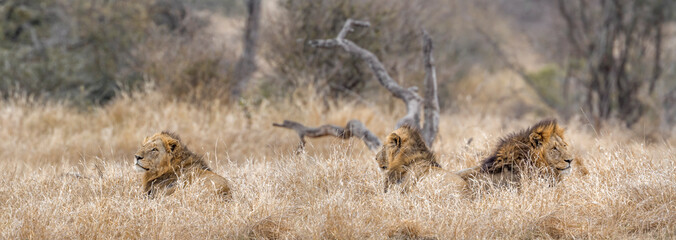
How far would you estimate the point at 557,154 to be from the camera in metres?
5.09

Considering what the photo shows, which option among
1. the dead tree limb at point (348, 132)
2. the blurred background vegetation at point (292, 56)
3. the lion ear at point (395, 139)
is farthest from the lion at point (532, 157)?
the blurred background vegetation at point (292, 56)

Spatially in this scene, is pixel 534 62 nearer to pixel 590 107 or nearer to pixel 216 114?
pixel 590 107

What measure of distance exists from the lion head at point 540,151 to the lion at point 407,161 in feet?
1.42

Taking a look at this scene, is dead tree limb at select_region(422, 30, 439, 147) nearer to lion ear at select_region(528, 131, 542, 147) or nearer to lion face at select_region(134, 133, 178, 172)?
lion ear at select_region(528, 131, 542, 147)

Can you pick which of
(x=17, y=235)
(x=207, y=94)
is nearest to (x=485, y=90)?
(x=207, y=94)

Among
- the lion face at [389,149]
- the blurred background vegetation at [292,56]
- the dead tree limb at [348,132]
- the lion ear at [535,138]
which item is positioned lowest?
the blurred background vegetation at [292,56]

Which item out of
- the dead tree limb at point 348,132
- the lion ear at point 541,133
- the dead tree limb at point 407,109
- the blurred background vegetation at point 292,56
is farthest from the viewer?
the blurred background vegetation at point 292,56

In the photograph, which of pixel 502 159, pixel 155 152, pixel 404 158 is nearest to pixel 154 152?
pixel 155 152

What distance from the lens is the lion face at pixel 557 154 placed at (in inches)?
200

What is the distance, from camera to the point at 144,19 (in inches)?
601

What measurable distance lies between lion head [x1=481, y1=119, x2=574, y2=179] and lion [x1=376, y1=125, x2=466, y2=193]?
432 millimetres

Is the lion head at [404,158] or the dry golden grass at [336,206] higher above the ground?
the lion head at [404,158]

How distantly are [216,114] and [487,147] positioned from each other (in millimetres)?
4819

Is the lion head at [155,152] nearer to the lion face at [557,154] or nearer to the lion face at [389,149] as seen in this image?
the lion face at [389,149]
